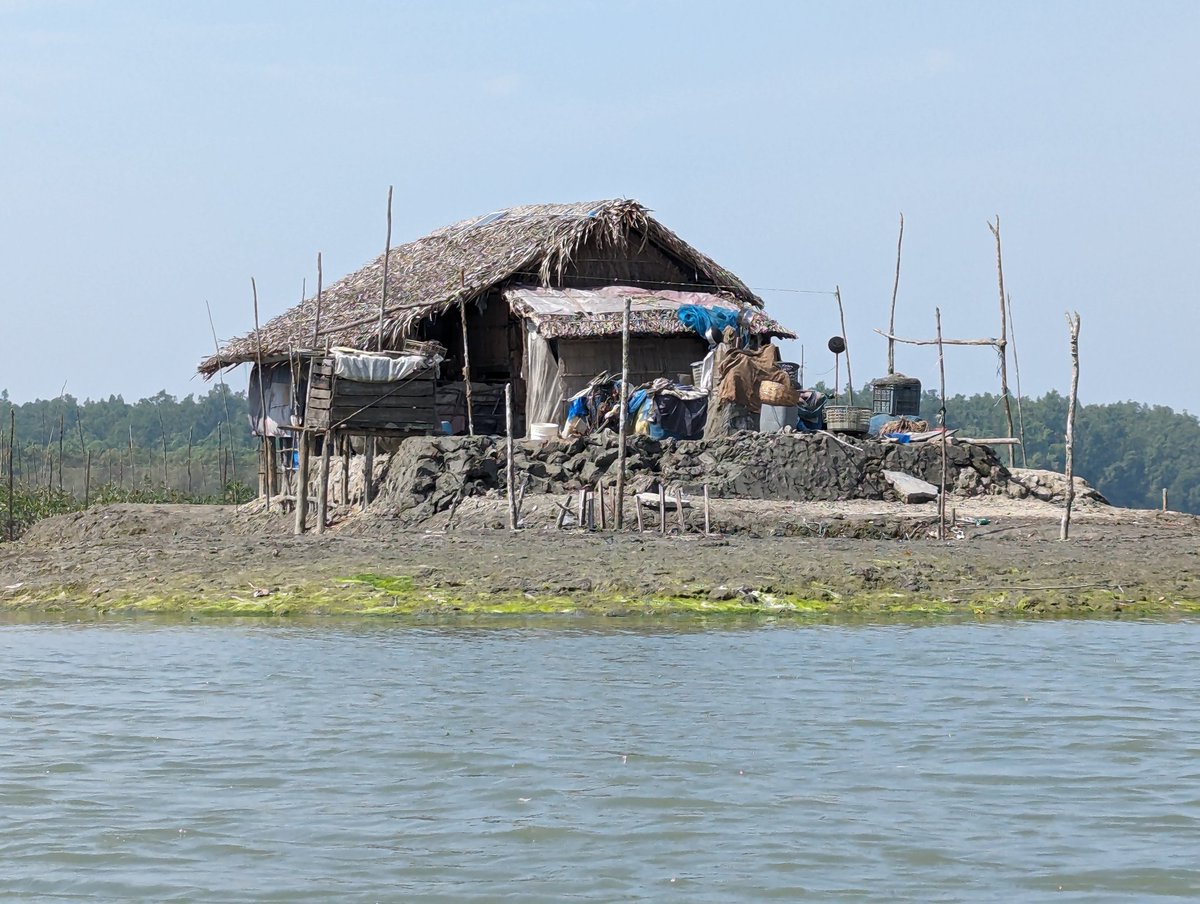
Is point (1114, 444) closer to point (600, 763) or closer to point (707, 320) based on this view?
point (707, 320)

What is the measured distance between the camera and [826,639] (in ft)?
45.0

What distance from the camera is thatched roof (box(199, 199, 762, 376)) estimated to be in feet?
85.4

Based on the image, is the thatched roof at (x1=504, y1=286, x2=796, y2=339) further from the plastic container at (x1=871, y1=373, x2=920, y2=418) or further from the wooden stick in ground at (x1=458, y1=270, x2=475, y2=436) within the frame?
the plastic container at (x1=871, y1=373, x2=920, y2=418)

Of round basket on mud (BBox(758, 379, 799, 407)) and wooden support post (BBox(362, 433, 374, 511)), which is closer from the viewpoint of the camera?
wooden support post (BBox(362, 433, 374, 511))

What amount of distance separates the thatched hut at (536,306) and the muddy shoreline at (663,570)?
4.86 m

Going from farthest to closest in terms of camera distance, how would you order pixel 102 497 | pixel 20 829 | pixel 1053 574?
pixel 102 497
pixel 1053 574
pixel 20 829

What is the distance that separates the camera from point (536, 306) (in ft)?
83.5

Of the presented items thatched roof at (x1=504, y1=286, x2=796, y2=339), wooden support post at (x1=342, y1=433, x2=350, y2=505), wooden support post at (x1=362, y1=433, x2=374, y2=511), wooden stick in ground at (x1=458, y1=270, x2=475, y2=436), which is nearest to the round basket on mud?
thatched roof at (x1=504, y1=286, x2=796, y2=339)

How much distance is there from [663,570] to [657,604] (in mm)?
1056

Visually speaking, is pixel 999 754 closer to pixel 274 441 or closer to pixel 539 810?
pixel 539 810

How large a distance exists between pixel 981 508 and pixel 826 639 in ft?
28.2

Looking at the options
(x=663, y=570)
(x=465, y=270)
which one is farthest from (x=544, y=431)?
(x=663, y=570)

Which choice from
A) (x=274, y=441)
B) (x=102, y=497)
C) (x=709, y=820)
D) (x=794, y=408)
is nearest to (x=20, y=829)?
(x=709, y=820)

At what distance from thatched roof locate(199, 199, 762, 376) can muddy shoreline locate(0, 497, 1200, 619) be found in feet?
19.3
